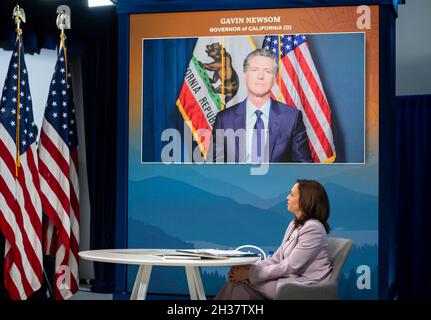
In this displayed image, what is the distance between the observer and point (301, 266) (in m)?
3.82

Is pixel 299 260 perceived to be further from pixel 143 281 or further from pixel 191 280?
pixel 143 281

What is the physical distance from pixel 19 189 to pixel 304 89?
240 cm

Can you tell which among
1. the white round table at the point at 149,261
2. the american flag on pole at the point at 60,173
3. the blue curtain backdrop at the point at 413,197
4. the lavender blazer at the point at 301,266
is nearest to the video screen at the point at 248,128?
the american flag on pole at the point at 60,173

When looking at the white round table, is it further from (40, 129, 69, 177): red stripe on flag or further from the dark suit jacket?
(40, 129, 69, 177): red stripe on flag

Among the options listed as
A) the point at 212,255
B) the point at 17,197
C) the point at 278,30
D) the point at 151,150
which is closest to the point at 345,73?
the point at 278,30

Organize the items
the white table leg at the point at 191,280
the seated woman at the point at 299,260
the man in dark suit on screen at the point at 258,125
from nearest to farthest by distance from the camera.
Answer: the seated woman at the point at 299,260 < the white table leg at the point at 191,280 < the man in dark suit on screen at the point at 258,125

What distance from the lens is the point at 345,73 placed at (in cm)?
530

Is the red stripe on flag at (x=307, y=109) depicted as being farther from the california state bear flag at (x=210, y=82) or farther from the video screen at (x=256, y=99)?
the california state bear flag at (x=210, y=82)

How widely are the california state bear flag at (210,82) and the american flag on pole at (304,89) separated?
236mm

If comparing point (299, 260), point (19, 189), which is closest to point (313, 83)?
point (299, 260)

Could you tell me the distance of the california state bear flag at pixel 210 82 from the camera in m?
5.45
